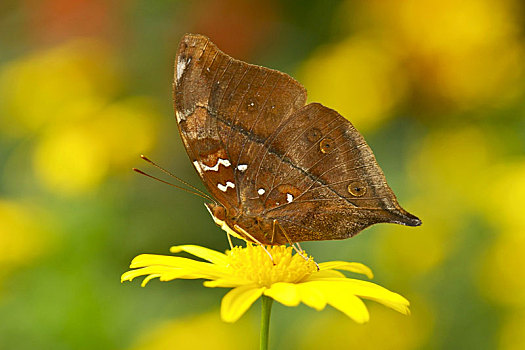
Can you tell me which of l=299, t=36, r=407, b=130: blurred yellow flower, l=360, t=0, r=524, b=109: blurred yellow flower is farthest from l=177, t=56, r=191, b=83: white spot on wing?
l=360, t=0, r=524, b=109: blurred yellow flower

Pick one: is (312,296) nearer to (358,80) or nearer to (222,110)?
(222,110)

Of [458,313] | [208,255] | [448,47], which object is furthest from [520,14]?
[208,255]

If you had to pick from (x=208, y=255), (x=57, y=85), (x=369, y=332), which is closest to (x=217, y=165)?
(x=208, y=255)

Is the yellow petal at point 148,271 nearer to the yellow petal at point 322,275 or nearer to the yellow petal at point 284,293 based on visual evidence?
the yellow petal at point 284,293

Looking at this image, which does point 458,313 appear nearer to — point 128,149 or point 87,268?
point 87,268

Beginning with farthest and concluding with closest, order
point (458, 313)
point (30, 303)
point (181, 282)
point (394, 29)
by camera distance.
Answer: point (394, 29)
point (181, 282)
point (30, 303)
point (458, 313)
